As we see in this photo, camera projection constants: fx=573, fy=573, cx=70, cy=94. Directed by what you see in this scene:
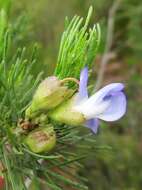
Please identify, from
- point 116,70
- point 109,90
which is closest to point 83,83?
point 109,90

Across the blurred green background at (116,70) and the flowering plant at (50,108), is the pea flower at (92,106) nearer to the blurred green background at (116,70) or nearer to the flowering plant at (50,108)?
the flowering plant at (50,108)

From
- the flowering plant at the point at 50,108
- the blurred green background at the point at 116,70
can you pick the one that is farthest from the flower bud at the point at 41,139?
the blurred green background at the point at 116,70

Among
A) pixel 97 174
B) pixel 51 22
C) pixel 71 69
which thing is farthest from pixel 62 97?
pixel 51 22

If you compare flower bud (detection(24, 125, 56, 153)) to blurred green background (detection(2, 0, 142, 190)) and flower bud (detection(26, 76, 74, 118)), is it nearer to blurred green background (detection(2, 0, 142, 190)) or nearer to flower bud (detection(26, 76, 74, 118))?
flower bud (detection(26, 76, 74, 118))

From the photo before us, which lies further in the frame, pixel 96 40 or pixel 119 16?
pixel 119 16

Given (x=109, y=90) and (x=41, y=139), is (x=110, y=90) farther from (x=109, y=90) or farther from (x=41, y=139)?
(x=41, y=139)

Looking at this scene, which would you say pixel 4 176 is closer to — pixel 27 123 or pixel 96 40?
pixel 27 123

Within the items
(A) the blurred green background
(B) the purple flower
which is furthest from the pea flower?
(A) the blurred green background
